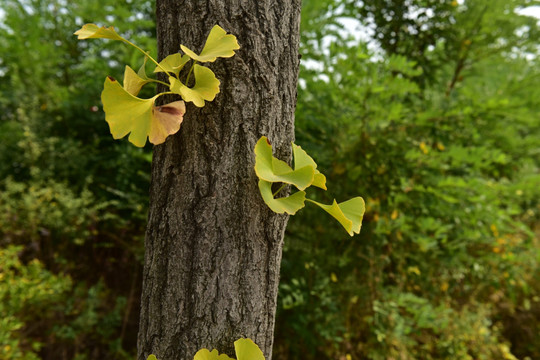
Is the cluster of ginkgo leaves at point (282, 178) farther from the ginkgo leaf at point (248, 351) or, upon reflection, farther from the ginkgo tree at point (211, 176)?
the ginkgo leaf at point (248, 351)

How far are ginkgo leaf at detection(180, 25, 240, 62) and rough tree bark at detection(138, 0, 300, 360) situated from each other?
6cm

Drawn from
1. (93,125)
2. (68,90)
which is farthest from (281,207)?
(68,90)

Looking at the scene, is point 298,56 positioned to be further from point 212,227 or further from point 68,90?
point 68,90

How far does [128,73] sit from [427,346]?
2491 millimetres

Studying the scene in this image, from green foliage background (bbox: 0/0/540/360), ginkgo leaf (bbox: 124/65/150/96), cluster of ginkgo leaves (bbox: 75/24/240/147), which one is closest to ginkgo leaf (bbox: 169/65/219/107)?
cluster of ginkgo leaves (bbox: 75/24/240/147)

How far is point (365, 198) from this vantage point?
1900 mm

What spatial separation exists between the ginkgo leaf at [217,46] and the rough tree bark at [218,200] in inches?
2.4

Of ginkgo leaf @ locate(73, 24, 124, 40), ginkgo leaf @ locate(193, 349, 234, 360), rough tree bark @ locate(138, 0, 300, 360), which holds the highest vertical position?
ginkgo leaf @ locate(73, 24, 124, 40)

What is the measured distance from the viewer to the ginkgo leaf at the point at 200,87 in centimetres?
61

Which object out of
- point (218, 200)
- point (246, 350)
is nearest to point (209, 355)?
point (246, 350)

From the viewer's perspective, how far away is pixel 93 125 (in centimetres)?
301

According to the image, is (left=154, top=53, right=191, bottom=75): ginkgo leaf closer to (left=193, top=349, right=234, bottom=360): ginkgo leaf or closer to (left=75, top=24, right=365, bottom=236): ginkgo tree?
(left=75, top=24, right=365, bottom=236): ginkgo tree

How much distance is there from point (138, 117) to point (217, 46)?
18cm

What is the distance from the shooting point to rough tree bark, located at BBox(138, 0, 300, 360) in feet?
2.24
